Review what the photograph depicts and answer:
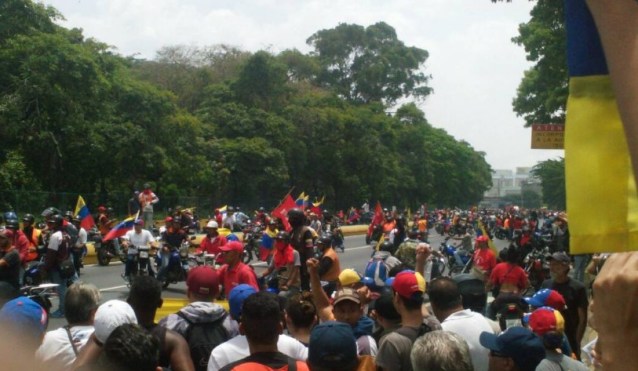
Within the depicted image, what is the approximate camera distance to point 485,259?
13.8 m

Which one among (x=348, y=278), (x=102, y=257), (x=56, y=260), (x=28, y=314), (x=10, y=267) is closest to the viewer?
(x=28, y=314)

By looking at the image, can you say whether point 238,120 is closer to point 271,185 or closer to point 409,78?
point 271,185

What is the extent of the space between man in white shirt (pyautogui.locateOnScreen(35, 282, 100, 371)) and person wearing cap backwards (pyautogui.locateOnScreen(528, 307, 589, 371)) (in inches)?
94.4

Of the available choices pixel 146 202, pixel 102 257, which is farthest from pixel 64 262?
pixel 146 202

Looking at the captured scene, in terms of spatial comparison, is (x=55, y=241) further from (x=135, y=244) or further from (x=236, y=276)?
(x=236, y=276)

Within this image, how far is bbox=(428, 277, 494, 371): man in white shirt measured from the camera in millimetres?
5559

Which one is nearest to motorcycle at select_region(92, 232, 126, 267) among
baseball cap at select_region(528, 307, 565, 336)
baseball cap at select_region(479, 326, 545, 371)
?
baseball cap at select_region(528, 307, 565, 336)

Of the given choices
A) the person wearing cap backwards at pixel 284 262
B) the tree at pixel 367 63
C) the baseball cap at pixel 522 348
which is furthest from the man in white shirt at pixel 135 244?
the tree at pixel 367 63

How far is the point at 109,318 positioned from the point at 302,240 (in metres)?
5.52

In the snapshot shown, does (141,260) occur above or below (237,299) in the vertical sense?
below

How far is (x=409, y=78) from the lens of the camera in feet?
306

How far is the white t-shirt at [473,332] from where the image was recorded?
5551mm

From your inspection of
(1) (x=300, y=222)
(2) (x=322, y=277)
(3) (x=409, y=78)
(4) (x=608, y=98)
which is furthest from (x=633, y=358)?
(3) (x=409, y=78)

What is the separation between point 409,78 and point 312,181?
113 feet
